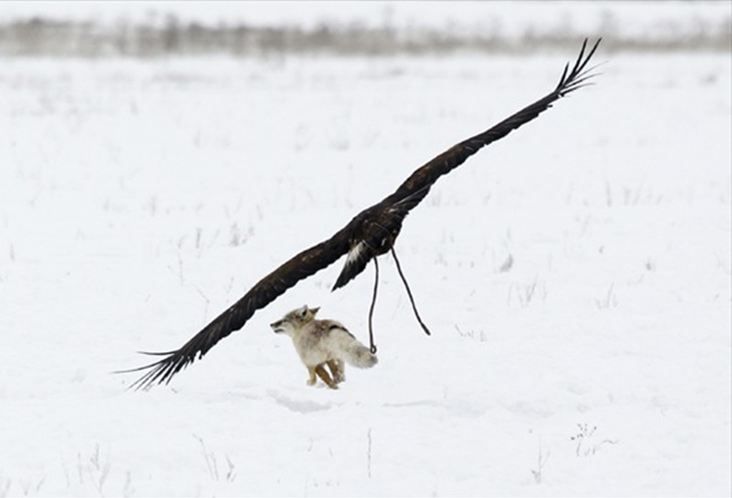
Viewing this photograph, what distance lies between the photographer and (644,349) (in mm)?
7344

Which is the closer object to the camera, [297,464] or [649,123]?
Answer: [297,464]

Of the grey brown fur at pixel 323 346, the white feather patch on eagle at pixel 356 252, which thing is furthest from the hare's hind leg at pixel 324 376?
the white feather patch on eagle at pixel 356 252

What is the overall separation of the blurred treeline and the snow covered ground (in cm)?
1511

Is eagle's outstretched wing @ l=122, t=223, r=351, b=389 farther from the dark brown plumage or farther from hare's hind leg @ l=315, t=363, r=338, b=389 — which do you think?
hare's hind leg @ l=315, t=363, r=338, b=389

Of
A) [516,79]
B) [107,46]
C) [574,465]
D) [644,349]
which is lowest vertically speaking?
[574,465]

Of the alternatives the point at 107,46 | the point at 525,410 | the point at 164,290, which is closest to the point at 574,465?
the point at 525,410

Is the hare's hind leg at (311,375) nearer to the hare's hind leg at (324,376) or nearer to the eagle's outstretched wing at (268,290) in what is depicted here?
the hare's hind leg at (324,376)

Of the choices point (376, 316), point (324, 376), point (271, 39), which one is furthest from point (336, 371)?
point (271, 39)

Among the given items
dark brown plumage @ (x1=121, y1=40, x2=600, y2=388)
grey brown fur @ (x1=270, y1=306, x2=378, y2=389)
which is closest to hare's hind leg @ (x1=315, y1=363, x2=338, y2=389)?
grey brown fur @ (x1=270, y1=306, x2=378, y2=389)

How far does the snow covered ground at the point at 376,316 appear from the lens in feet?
18.3

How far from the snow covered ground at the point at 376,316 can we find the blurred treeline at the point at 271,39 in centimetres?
1511

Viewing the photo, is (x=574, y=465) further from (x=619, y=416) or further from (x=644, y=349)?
(x=644, y=349)

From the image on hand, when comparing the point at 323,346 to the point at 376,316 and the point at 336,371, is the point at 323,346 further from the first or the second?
the point at 376,316

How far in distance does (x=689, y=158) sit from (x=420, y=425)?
10.0 meters
